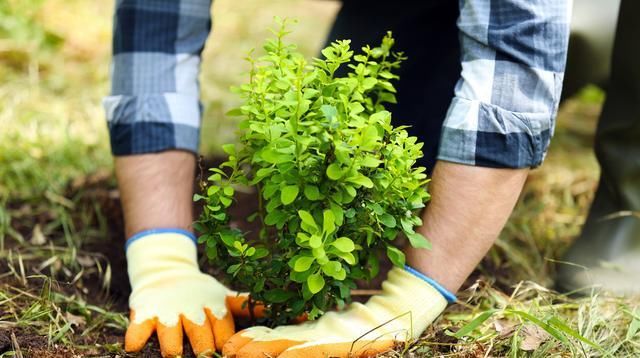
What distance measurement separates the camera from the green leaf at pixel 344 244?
44.4 inches

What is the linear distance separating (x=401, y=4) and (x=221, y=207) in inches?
49.2

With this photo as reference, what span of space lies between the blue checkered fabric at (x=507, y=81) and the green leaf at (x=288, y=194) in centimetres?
36

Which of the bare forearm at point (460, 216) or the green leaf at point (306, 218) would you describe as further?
the bare forearm at point (460, 216)

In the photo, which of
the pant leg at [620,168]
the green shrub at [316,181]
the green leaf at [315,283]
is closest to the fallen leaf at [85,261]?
the green shrub at [316,181]

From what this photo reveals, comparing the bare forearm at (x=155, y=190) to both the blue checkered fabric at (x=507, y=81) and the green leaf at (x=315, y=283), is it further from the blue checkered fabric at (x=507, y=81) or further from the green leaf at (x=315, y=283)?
the blue checkered fabric at (x=507, y=81)

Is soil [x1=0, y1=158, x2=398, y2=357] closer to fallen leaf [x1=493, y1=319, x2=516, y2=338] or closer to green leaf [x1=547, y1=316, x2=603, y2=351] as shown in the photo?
fallen leaf [x1=493, y1=319, x2=516, y2=338]

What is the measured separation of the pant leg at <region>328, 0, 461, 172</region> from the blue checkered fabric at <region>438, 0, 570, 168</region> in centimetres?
59

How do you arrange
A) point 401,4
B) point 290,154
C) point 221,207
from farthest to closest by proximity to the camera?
point 401,4, point 221,207, point 290,154

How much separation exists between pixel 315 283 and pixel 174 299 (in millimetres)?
372

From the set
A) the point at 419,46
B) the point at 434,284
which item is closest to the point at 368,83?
the point at 434,284

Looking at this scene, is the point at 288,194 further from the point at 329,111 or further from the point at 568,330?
the point at 568,330

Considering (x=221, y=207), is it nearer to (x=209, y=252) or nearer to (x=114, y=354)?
(x=209, y=252)

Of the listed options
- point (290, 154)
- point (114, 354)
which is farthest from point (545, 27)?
point (114, 354)

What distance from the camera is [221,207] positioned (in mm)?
1271
